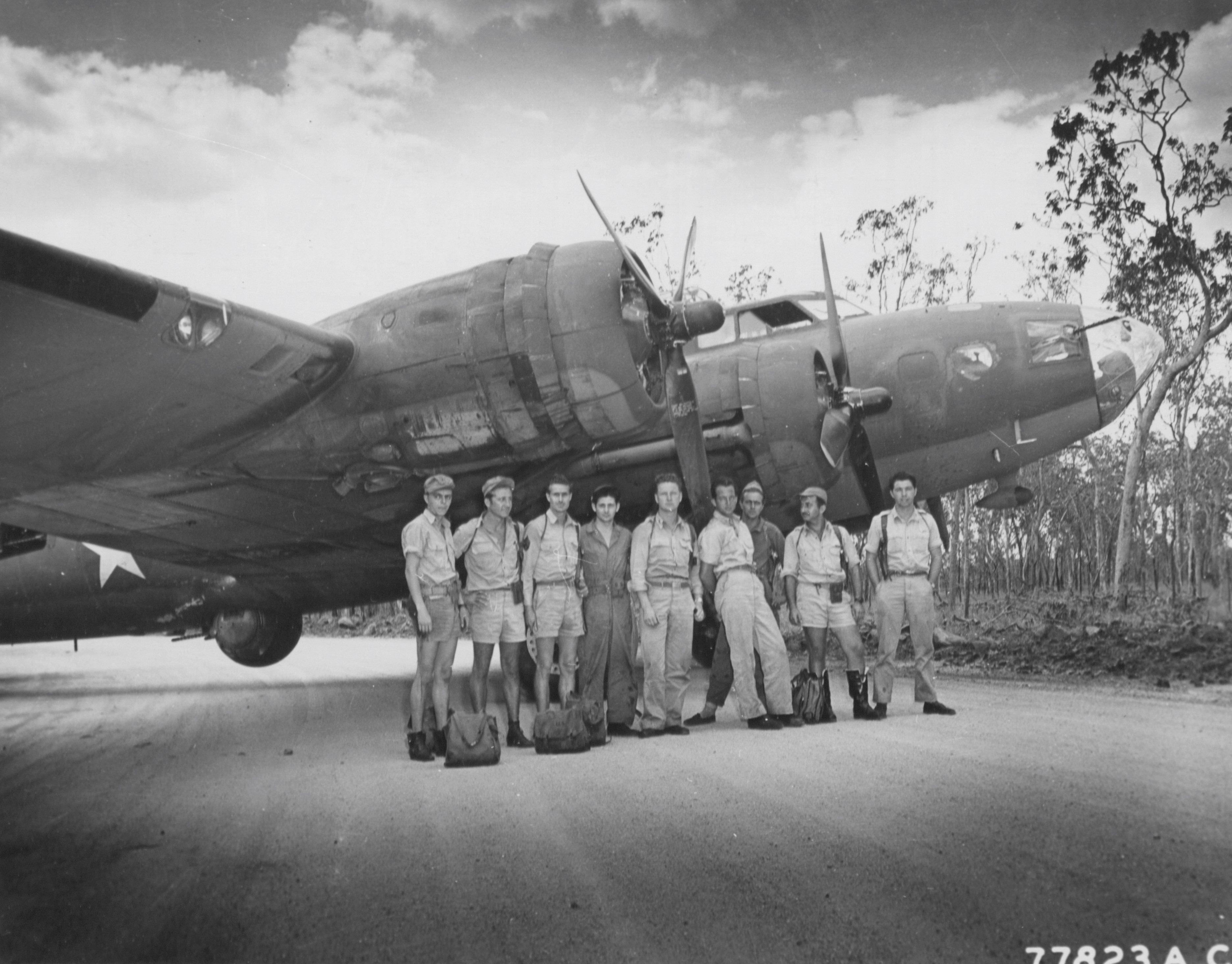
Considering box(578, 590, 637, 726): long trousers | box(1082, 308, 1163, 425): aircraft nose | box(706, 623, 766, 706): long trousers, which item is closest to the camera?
box(578, 590, 637, 726): long trousers

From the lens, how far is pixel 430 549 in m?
6.47

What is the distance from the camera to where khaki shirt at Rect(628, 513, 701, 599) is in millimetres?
7109

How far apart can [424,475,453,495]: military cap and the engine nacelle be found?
226 inches

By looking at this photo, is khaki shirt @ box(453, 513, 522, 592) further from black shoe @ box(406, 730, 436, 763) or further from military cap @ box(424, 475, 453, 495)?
black shoe @ box(406, 730, 436, 763)

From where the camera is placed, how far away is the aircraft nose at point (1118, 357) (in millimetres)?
8898

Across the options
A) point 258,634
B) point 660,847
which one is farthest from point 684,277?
point 258,634

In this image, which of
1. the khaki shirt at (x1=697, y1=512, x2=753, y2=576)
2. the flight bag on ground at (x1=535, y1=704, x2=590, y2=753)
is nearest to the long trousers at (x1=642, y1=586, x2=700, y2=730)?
the khaki shirt at (x1=697, y1=512, x2=753, y2=576)

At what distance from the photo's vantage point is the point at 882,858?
3.24 meters

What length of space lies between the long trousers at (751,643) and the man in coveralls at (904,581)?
76 cm

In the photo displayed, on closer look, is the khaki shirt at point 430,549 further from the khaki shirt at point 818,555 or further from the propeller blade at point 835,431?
the propeller blade at point 835,431

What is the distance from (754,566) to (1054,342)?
A: 398cm

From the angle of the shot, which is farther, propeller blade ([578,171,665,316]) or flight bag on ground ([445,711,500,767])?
propeller blade ([578,171,665,316])

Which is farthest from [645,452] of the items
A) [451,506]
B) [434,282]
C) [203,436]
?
[203,436]

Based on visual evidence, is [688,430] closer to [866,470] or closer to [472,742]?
A: [866,470]
